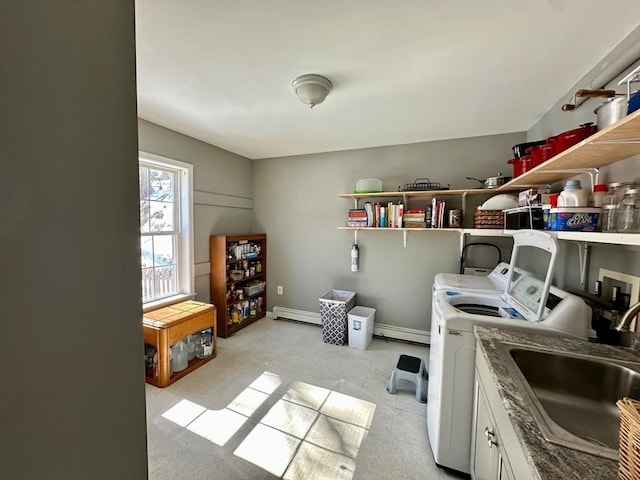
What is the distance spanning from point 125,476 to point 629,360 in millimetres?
1746

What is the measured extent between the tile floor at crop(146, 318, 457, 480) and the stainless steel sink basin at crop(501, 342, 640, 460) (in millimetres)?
901

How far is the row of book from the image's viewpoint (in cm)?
271

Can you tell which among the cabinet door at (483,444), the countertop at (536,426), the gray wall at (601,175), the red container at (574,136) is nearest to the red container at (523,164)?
the gray wall at (601,175)

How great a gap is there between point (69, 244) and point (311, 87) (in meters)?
1.65

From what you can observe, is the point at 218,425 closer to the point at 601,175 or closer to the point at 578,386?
the point at 578,386

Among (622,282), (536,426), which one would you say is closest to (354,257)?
(622,282)

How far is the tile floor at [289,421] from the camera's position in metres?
1.52

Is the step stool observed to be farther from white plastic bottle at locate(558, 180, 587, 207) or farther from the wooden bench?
the wooden bench

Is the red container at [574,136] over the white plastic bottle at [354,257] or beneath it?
over

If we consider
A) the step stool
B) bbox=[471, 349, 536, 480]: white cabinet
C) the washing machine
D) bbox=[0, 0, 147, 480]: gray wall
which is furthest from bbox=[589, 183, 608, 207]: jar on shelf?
bbox=[0, 0, 147, 480]: gray wall

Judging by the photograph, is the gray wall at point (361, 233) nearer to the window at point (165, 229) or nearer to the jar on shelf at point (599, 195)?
the window at point (165, 229)

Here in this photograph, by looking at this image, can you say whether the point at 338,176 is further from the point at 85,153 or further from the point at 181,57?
the point at 85,153

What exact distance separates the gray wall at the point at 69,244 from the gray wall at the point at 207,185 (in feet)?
7.41

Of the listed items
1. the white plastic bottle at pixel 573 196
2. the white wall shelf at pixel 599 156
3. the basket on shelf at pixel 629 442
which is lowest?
the basket on shelf at pixel 629 442
